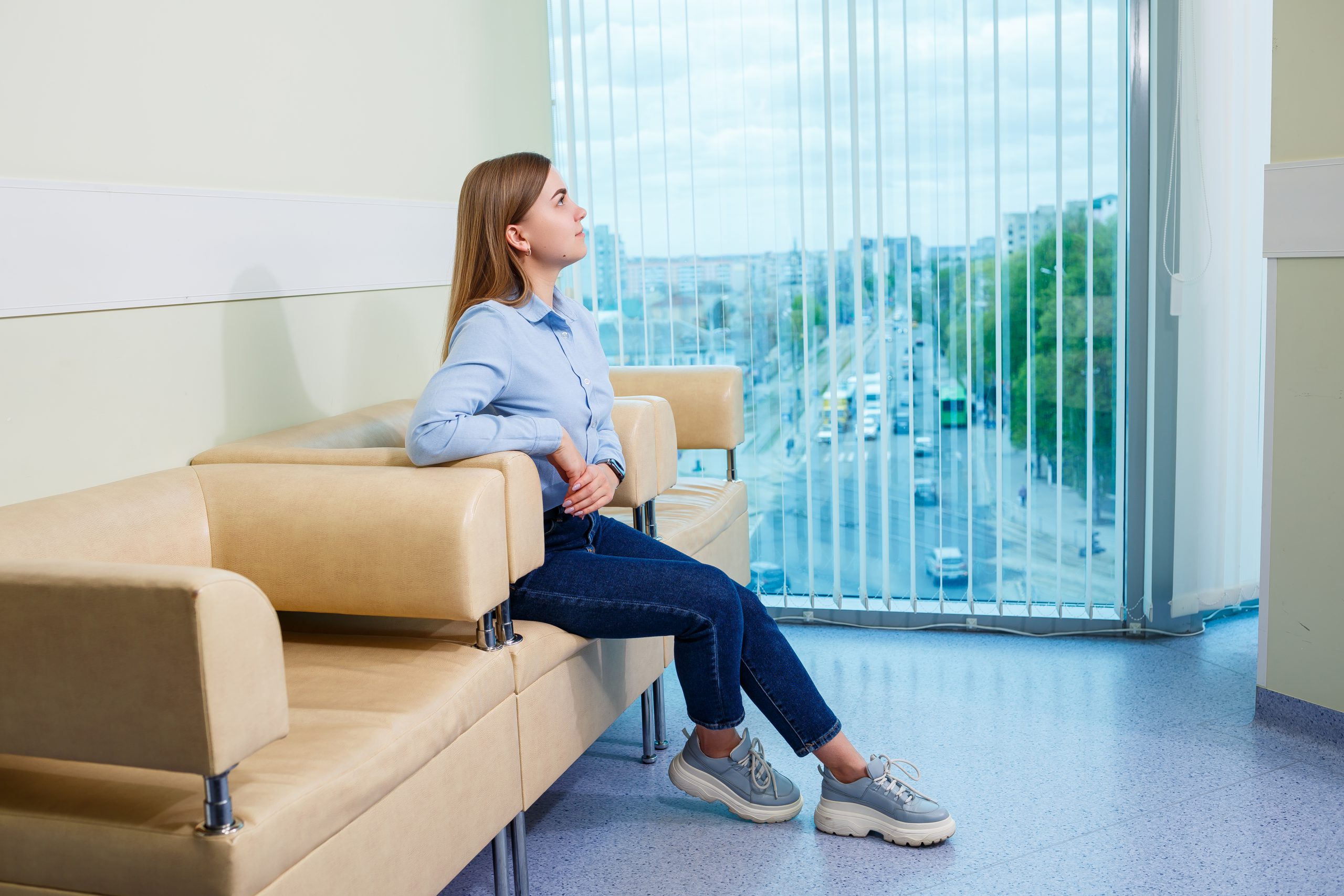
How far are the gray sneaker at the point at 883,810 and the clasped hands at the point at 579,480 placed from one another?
0.65 m

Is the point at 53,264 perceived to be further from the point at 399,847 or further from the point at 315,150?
the point at 399,847

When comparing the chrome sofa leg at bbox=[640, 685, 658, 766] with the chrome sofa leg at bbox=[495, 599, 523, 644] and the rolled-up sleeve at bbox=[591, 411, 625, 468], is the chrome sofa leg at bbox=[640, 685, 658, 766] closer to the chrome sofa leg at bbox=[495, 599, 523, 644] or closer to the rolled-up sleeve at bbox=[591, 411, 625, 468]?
the rolled-up sleeve at bbox=[591, 411, 625, 468]

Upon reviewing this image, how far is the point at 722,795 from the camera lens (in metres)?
2.07

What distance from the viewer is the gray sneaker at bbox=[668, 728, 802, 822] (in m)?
Result: 2.06

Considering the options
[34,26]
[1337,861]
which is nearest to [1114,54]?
[1337,861]

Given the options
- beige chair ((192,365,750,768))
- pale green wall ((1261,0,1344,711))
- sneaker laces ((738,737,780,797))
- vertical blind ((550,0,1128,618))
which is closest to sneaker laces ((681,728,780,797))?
sneaker laces ((738,737,780,797))

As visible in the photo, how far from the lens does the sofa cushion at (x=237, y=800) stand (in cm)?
116

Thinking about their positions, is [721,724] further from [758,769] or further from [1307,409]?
[1307,409]

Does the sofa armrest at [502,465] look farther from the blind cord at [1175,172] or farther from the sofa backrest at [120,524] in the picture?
the blind cord at [1175,172]

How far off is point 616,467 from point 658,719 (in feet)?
2.24

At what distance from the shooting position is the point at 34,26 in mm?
1695

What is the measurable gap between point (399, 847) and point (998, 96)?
8.14 feet

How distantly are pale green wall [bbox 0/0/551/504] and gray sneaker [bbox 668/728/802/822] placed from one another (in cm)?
109

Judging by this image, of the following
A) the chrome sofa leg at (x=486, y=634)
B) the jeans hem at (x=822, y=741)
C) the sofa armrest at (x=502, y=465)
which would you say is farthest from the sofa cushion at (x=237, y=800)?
the jeans hem at (x=822, y=741)
